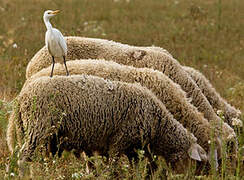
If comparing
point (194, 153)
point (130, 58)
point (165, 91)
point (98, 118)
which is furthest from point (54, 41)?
point (130, 58)

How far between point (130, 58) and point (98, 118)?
2.20m

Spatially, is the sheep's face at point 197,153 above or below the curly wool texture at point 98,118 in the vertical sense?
below

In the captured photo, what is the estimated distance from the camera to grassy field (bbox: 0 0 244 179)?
963cm

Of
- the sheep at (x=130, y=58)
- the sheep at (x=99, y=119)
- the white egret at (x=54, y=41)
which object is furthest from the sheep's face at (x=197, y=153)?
the white egret at (x=54, y=41)

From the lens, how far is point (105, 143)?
5414mm

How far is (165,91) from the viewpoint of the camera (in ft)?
19.7

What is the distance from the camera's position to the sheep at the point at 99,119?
16.0 feet

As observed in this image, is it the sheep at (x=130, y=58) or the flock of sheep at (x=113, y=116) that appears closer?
the flock of sheep at (x=113, y=116)

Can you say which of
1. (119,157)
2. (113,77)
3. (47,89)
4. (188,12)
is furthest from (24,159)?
(188,12)

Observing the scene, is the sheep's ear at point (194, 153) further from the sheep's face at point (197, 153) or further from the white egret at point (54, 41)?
the white egret at point (54, 41)

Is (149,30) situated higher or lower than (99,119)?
lower

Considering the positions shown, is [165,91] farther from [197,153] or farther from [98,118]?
[98,118]

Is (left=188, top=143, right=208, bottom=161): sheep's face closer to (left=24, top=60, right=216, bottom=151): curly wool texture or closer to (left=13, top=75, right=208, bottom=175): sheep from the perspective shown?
(left=13, top=75, right=208, bottom=175): sheep

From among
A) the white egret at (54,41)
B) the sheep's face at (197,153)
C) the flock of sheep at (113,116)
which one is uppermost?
the white egret at (54,41)
